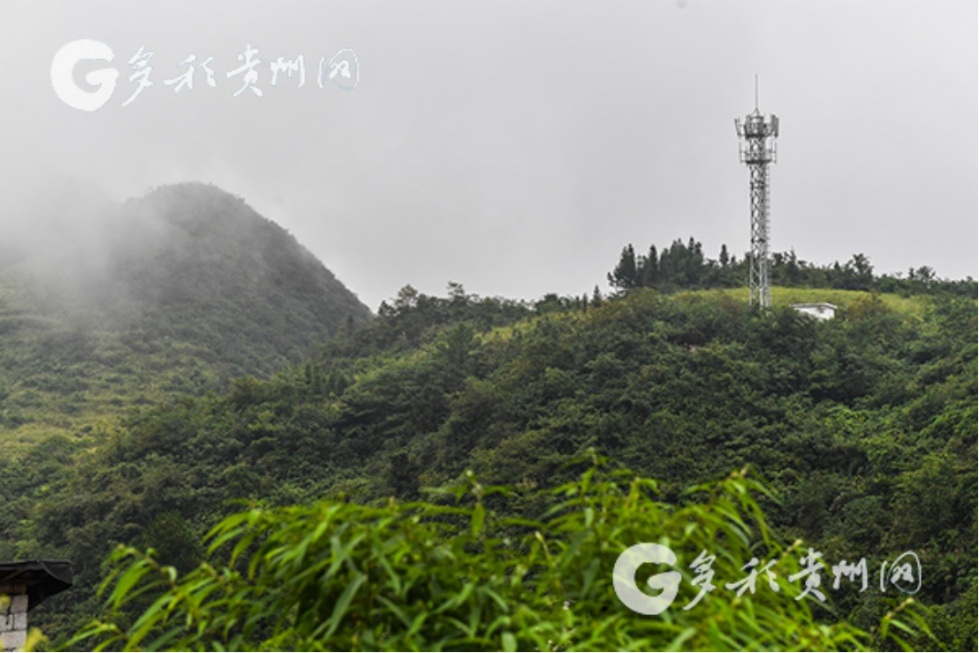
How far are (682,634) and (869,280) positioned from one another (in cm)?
3445

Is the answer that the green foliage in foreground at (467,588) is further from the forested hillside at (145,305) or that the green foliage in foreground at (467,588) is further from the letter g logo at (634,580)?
the forested hillside at (145,305)

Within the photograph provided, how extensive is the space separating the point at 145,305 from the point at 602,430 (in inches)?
1212

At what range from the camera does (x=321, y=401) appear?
27656mm

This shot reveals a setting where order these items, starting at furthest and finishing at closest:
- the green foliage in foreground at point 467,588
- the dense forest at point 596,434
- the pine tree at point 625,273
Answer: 1. the pine tree at point 625,273
2. the dense forest at point 596,434
3. the green foliage in foreground at point 467,588

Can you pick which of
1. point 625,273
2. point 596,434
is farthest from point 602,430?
point 625,273

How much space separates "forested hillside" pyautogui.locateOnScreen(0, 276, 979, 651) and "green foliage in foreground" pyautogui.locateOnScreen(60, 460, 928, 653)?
14244 millimetres

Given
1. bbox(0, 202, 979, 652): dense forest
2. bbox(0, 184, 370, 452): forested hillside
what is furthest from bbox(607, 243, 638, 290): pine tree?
bbox(0, 184, 370, 452): forested hillside

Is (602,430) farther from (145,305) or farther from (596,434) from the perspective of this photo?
(145,305)

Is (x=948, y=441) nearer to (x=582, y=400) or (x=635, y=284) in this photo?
(x=582, y=400)

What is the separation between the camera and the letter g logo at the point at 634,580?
7.29 feet

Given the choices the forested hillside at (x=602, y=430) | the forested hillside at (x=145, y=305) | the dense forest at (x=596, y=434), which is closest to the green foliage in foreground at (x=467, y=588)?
the dense forest at (x=596, y=434)

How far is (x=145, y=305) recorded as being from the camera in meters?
47.8

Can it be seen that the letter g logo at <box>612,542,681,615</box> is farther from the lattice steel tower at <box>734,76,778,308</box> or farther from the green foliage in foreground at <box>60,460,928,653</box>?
the lattice steel tower at <box>734,76,778,308</box>

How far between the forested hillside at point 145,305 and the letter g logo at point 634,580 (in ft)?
103
